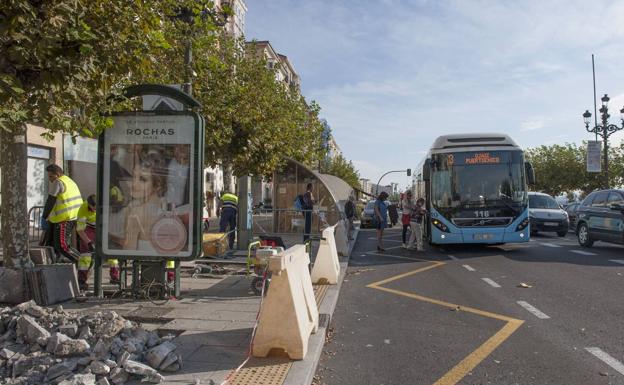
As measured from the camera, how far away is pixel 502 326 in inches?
256

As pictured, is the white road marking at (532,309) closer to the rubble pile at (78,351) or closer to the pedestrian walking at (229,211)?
the rubble pile at (78,351)

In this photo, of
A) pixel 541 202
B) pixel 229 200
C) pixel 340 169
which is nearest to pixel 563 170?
pixel 340 169

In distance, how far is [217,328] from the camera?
18.8ft

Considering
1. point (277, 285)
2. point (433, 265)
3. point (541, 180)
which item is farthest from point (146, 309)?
point (541, 180)

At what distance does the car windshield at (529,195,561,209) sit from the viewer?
22344 mm

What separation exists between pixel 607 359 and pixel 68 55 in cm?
586

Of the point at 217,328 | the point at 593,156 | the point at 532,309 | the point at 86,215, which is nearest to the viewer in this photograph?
the point at 217,328

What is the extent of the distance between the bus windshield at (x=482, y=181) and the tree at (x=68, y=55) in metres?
10.1

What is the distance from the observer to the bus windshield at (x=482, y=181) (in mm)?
14430

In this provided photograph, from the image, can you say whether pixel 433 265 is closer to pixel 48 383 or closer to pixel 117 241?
pixel 117 241

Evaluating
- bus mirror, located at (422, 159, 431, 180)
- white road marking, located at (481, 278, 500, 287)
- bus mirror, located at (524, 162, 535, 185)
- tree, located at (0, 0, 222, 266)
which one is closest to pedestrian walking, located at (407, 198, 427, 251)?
bus mirror, located at (422, 159, 431, 180)

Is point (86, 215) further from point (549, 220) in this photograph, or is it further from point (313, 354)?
point (549, 220)

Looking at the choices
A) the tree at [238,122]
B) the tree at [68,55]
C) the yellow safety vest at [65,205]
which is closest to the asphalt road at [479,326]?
the tree at [68,55]

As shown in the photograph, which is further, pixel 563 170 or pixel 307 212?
pixel 563 170
